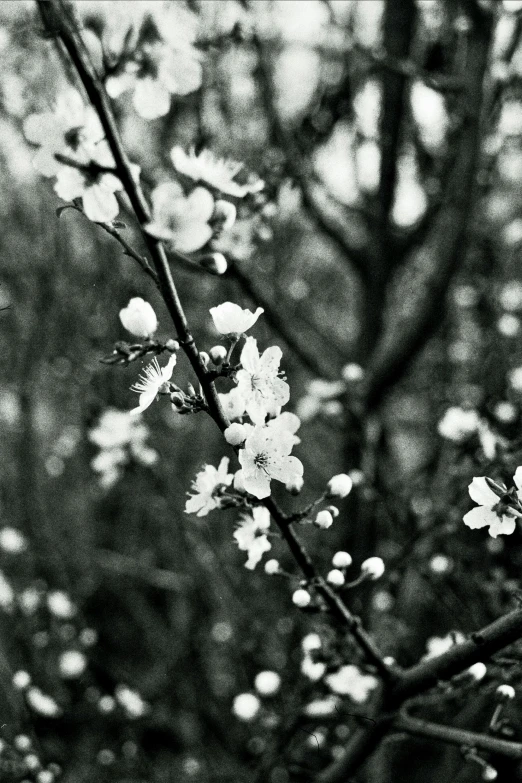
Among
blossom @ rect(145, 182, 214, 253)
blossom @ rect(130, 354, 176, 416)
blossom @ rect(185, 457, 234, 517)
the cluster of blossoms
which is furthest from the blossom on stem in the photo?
the cluster of blossoms

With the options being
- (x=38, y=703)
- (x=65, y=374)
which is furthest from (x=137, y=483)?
(x=38, y=703)

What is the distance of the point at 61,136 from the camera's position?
50.3 inches

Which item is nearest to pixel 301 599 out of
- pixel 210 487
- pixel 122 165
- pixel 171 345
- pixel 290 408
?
pixel 210 487

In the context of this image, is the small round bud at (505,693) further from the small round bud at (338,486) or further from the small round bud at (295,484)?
the small round bud at (295,484)

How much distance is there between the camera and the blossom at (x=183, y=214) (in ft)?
4.00

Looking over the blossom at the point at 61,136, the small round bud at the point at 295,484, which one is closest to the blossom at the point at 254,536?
the small round bud at the point at 295,484

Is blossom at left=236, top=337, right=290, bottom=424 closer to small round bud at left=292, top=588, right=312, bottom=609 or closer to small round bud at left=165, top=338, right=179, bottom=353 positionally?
small round bud at left=165, top=338, right=179, bottom=353

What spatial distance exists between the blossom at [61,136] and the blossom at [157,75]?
21 centimetres

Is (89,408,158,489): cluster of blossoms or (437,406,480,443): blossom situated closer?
(437,406,480,443): blossom

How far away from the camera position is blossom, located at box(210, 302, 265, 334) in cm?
152

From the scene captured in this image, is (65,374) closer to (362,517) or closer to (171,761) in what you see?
(362,517)

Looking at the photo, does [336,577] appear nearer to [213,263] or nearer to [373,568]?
[373,568]

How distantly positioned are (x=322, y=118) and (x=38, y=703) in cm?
375

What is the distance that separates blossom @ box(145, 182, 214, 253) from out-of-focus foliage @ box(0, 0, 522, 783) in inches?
60.1
